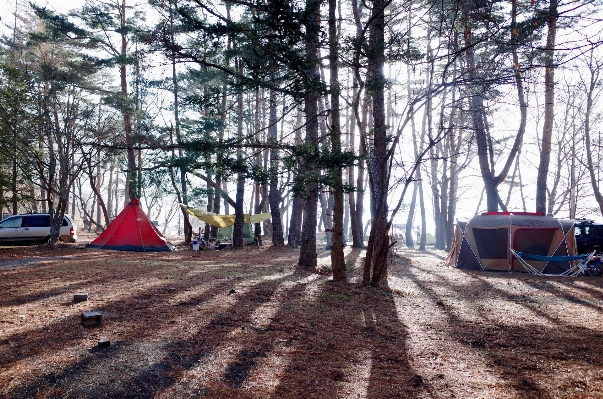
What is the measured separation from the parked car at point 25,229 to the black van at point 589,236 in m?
16.7

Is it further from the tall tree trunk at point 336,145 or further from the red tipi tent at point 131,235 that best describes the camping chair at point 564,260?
the red tipi tent at point 131,235

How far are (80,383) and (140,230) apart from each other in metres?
11.4

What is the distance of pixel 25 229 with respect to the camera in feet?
46.6

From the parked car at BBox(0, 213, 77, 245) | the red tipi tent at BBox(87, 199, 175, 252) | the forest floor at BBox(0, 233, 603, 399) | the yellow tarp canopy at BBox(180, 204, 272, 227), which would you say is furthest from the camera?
the yellow tarp canopy at BBox(180, 204, 272, 227)

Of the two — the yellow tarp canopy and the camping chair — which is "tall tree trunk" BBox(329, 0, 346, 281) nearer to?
the camping chair

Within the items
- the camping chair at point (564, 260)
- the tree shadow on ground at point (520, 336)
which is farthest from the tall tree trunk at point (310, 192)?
the camping chair at point (564, 260)

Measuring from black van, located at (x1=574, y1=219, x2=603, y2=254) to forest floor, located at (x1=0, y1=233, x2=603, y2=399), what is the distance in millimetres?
6231

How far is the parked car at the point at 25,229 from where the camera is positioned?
555 inches

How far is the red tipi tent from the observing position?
13.6m

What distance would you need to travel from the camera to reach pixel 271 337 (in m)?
4.36

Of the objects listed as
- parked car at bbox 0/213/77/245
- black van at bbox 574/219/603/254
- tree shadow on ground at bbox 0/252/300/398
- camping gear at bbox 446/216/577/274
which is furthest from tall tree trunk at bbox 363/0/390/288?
parked car at bbox 0/213/77/245

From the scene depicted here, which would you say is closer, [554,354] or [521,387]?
[521,387]

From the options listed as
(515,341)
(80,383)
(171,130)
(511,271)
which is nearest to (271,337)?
(80,383)

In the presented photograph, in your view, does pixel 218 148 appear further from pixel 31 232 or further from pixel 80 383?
pixel 31 232
